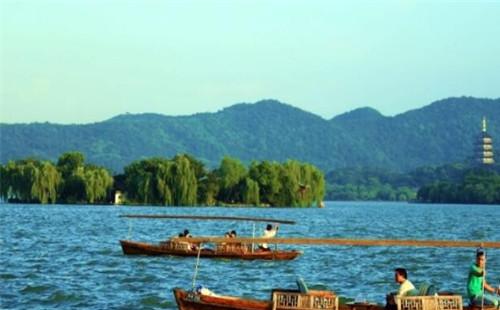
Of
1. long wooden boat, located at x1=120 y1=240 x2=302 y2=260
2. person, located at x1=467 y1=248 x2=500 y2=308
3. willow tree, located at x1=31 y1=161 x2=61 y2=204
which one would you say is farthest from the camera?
Answer: willow tree, located at x1=31 y1=161 x2=61 y2=204

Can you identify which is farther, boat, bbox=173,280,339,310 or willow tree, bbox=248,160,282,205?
willow tree, bbox=248,160,282,205

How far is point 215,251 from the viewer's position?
4734 centimetres

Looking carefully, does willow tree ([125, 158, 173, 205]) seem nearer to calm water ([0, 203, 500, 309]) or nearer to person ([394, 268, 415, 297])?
calm water ([0, 203, 500, 309])

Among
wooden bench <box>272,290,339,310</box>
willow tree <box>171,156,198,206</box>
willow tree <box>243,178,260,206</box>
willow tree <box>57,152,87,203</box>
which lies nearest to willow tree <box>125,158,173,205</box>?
willow tree <box>171,156,198,206</box>

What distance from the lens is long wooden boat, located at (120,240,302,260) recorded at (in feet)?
154

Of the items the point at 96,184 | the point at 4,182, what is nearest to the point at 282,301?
the point at 96,184

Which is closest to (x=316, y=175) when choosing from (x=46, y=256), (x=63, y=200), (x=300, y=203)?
(x=300, y=203)

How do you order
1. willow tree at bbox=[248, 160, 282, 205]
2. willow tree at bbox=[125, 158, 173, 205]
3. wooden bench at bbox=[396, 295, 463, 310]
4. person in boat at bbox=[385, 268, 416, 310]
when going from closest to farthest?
1. wooden bench at bbox=[396, 295, 463, 310]
2. person in boat at bbox=[385, 268, 416, 310]
3. willow tree at bbox=[125, 158, 173, 205]
4. willow tree at bbox=[248, 160, 282, 205]

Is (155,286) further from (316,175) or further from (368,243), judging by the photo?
(316,175)

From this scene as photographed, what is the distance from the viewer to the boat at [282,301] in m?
24.8

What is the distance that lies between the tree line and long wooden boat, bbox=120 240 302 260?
224 ft

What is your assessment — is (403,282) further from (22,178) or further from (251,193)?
(251,193)

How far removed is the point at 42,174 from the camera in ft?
401

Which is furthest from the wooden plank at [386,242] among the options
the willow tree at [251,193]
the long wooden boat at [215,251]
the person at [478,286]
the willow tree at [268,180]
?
the willow tree at [268,180]
